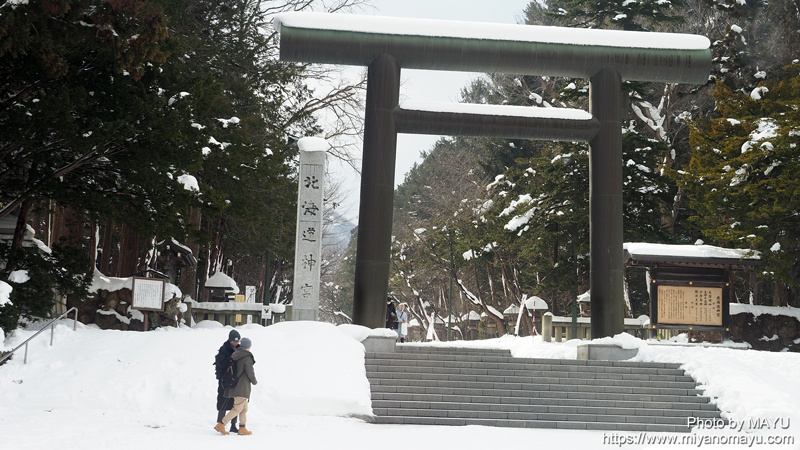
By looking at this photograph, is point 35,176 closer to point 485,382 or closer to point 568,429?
point 485,382

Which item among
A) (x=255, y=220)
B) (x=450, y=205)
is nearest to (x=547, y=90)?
(x=450, y=205)

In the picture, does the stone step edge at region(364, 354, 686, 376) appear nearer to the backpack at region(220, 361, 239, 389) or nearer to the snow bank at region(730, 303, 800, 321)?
the backpack at region(220, 361, 239, 389)

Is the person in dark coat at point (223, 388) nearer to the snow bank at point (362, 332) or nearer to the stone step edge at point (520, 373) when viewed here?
the stone step edge at point (520, 373)

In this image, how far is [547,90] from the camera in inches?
1475

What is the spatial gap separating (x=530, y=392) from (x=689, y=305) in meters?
7.10

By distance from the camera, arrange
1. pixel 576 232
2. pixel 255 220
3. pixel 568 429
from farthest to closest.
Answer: pixel 576 232
pixel 255 220
pixel 568 429

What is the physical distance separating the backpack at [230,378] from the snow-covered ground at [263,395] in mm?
688

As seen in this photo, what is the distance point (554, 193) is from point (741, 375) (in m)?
13.4

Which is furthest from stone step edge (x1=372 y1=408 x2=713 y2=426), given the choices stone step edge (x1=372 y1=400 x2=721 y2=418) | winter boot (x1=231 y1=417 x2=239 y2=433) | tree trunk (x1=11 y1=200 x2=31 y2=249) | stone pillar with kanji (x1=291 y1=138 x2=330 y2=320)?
tree trunk (x1=11 y1=200 x2=31 y2=249)

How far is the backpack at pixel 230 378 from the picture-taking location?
10695 millimetres

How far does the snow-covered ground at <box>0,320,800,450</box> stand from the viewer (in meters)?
10.2

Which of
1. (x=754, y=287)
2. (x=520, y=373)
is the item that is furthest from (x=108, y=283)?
(x=754, y=287)

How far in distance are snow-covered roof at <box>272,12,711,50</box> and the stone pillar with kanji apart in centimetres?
265

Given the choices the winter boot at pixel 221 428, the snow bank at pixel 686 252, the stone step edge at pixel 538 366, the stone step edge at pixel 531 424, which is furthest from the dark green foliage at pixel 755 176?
the winter boot at pixel 221 428
